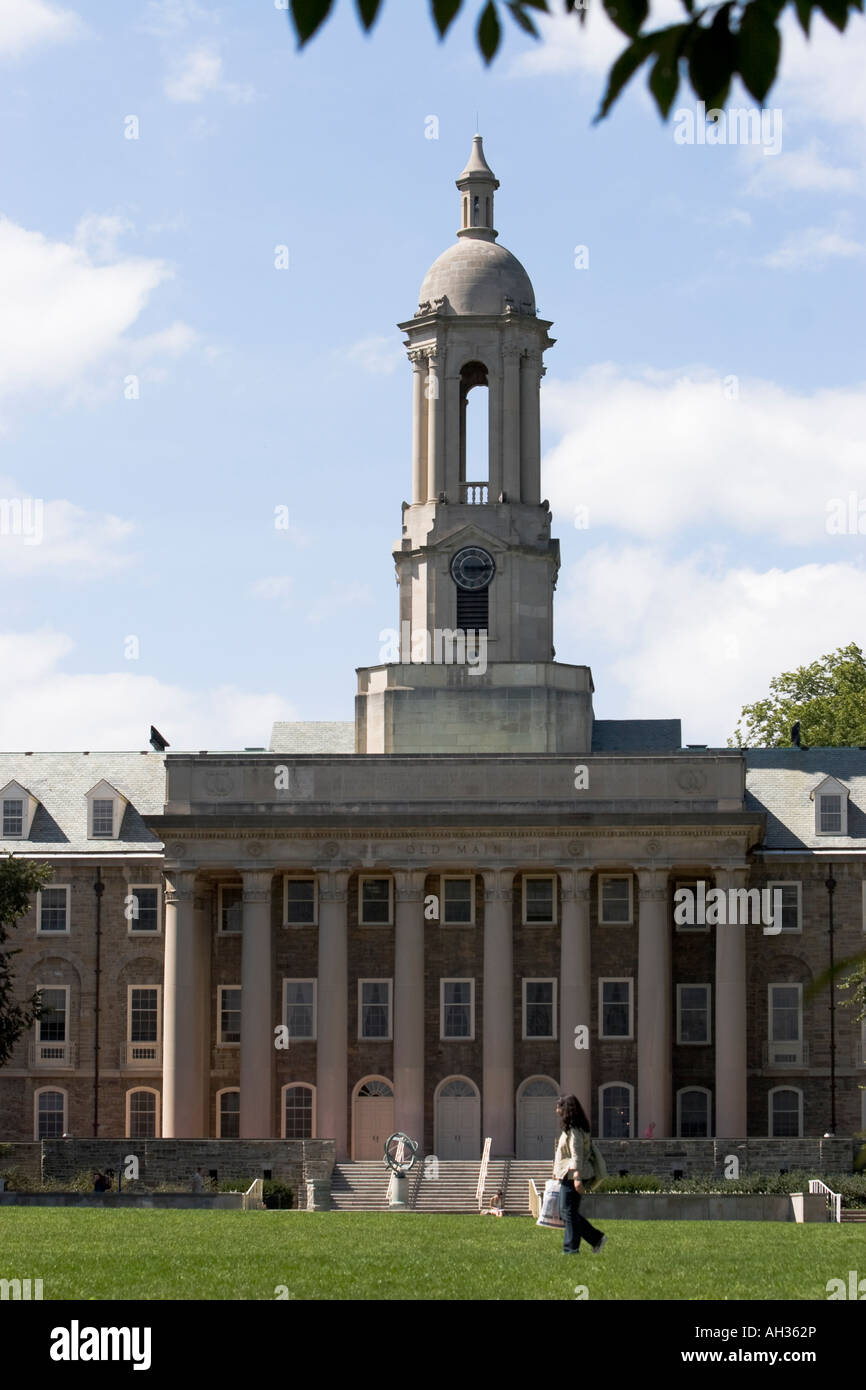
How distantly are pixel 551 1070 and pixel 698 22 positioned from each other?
2768 inches

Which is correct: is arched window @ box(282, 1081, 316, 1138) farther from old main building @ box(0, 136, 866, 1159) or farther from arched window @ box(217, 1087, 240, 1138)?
arched window @ box(217, 1087, 240, 1138)

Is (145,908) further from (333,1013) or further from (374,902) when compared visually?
(333,1013)

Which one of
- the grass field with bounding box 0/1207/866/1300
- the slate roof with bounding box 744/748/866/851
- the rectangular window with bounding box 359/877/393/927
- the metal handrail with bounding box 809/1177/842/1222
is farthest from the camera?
the slate roof with bounding box 744/748/866/851

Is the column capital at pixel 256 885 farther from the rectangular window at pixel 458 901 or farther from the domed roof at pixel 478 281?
the domed roof at pixel 478 281

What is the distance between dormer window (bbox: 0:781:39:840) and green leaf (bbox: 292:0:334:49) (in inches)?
3012

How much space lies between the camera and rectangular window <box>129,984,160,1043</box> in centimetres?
7894

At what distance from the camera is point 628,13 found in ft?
24.7

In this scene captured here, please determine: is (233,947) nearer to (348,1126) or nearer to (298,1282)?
(348,1126)

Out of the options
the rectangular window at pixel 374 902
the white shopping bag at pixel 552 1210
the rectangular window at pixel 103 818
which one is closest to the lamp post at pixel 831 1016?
the rectangular window at pixel 374 902

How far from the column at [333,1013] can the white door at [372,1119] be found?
0.92 metres

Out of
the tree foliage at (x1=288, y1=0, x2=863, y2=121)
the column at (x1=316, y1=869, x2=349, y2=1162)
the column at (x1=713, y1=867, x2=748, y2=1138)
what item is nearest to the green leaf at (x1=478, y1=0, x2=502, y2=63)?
the tree foliage at (x1=288, y1=0, x2=863, y2=121)

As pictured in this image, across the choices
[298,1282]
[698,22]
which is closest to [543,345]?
[298,1282]

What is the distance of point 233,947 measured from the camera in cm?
7906
